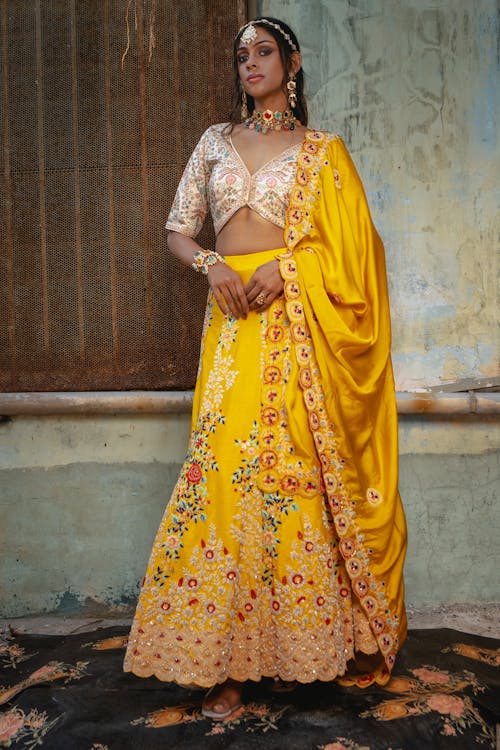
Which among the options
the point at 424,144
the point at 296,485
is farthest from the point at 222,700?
the point at 424,144

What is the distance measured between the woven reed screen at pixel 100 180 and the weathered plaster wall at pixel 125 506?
11.4 inches

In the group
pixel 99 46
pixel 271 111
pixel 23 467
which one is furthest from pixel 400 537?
pixel 99 46

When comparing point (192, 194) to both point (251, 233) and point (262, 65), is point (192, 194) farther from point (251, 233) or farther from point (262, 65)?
point (262, 65)

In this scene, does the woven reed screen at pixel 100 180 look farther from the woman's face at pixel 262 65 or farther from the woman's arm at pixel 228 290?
the woman's arm at pixel 228 290

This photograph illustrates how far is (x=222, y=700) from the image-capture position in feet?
7.86

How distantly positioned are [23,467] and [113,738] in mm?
1575

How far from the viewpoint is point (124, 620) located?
11.4 feet

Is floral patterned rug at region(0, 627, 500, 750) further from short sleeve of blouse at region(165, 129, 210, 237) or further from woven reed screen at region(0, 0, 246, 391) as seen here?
short sleeve of blouse at region(165, 129, 210, 237)

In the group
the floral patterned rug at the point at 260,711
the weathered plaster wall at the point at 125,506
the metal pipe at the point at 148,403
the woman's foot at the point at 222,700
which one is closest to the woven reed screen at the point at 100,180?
the metal pipe at the point at 148,403

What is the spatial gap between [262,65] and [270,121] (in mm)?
192

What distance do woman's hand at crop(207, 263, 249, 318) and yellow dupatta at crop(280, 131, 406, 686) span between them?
156 millimetres

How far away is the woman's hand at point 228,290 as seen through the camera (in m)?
2.49

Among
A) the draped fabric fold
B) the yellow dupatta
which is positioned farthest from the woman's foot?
the yellow dupatta

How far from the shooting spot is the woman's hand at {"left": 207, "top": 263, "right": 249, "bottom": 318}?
8.18 ft
